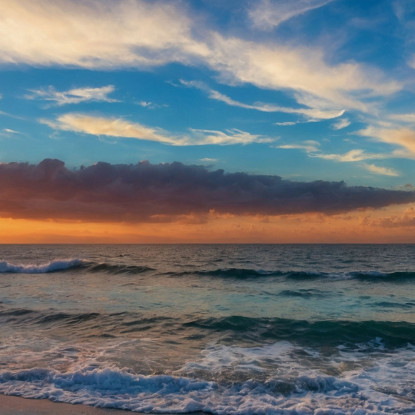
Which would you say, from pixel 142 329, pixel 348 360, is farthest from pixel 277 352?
pixel 142 329

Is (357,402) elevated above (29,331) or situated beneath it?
elevated above

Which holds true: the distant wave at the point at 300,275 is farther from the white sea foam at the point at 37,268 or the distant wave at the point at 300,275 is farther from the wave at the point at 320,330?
the wave at the point at 320,330

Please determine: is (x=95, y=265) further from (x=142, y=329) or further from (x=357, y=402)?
(x=357, y=402)

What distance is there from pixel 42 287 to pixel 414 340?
24.0m

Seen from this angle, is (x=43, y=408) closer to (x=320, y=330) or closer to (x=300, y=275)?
(x=320, y=330)

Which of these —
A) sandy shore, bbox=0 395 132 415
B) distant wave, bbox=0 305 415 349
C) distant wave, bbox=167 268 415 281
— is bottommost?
distant wave, bbox=167 268 415 281

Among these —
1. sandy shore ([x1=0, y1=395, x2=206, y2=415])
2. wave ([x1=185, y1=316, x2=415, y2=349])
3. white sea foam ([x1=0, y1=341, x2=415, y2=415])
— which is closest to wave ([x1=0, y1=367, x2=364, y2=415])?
white sea foam ([x1=0, y1=341, x2=415, y2=415])

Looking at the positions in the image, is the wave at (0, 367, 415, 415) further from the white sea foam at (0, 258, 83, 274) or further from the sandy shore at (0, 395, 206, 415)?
the white sea foam at (0, 258, 83, 274)

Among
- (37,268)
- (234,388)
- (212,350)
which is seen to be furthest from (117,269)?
(234,388)

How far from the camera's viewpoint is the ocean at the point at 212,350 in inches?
320

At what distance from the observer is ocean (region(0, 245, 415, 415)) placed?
8.14 metres

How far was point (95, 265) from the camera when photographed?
143 ft

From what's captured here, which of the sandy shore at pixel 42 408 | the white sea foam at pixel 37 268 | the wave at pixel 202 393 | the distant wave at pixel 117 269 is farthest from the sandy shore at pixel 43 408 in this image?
the white sea foam at pixel 37 268

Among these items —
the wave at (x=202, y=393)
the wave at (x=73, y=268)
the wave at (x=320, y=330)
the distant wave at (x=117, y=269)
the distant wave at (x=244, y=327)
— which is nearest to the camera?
the wave at (x=202, y=393)
